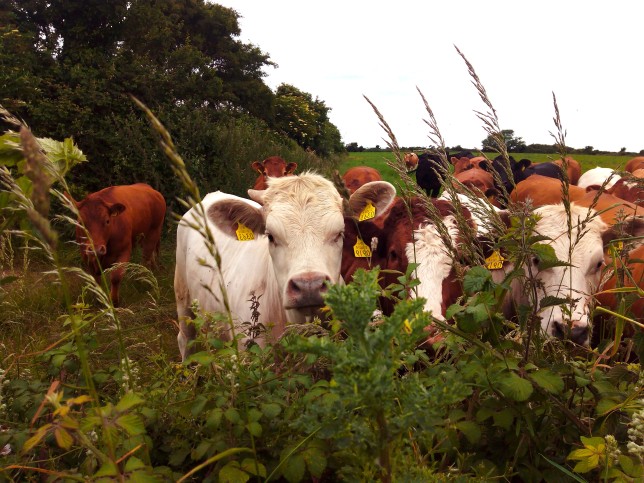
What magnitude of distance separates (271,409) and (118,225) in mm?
7816

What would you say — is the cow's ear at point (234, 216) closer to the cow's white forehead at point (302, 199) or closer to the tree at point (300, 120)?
the cow's white forehead at point (302, 199)

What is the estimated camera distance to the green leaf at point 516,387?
1.31 meters

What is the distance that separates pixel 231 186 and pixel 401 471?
13.0 metres

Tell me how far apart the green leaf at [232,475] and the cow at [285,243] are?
5.99 ft

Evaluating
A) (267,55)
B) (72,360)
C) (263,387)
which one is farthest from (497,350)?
(267,55)

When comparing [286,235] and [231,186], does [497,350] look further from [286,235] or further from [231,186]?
[231,186]

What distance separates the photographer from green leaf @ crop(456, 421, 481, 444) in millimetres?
1402

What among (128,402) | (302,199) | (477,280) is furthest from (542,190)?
(128,402)

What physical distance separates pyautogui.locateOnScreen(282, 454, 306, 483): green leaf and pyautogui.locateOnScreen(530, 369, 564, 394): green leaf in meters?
0.68

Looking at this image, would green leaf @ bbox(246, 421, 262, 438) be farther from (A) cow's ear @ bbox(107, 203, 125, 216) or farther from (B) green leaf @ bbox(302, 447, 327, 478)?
(A) cow's ear @ bbox(107, 203, 125, 216)

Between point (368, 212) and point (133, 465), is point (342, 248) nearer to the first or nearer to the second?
point (368, 212)

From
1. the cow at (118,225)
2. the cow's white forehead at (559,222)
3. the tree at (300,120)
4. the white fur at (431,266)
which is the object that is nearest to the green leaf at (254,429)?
the white fur at (431,266)

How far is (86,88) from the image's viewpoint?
44.4 feet

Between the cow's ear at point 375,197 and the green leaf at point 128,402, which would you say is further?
the cow's ear at point 375,197
